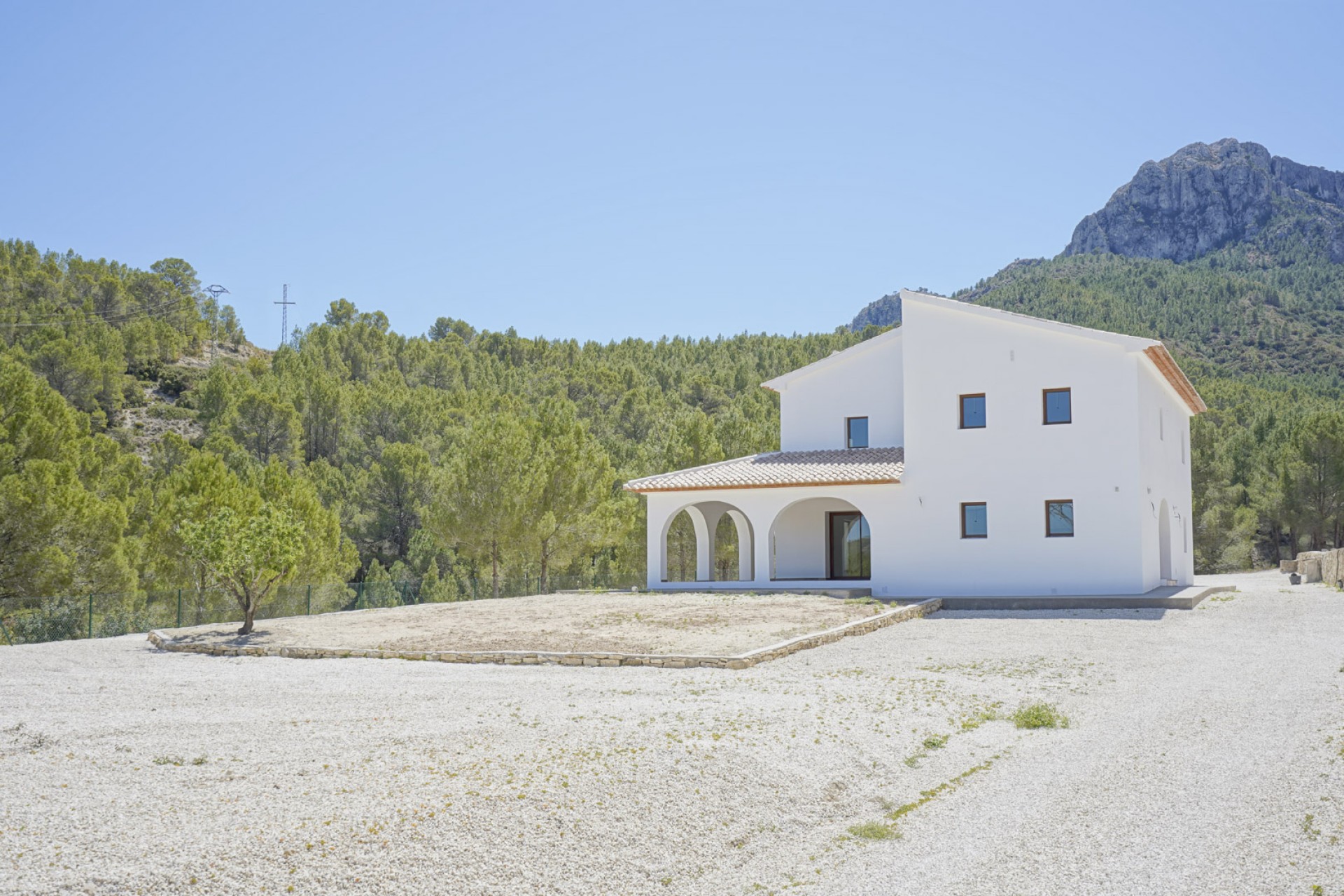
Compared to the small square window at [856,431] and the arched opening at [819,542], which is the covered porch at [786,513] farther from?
the small square window at [856,431]

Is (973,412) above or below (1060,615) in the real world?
above

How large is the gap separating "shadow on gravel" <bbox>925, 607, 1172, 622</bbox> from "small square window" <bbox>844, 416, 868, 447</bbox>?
6.92 metres

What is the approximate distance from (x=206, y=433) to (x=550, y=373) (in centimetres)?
1870

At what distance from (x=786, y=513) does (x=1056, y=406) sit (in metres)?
7.60

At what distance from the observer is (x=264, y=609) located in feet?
68.5

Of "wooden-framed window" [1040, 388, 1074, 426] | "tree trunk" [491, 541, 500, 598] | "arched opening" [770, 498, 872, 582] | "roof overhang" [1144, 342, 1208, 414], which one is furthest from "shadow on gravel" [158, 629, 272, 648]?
"roof overhang" [1144, 342, 1208, 414]

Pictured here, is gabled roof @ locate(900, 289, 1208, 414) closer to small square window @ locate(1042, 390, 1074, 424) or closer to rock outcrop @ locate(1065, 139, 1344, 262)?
small square window @ locate(1042, 390, 1074, 424)

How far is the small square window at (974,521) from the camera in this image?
2220 cm

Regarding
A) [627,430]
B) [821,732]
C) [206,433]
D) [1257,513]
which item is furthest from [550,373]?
[821,732]

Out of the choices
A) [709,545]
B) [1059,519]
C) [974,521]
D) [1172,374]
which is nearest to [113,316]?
[709,545]

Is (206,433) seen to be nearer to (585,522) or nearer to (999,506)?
(585,522)

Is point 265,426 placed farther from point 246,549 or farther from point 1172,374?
point 1172,374

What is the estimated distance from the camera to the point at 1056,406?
2180 centimetres

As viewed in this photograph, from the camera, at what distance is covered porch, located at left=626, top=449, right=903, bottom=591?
23453mm
